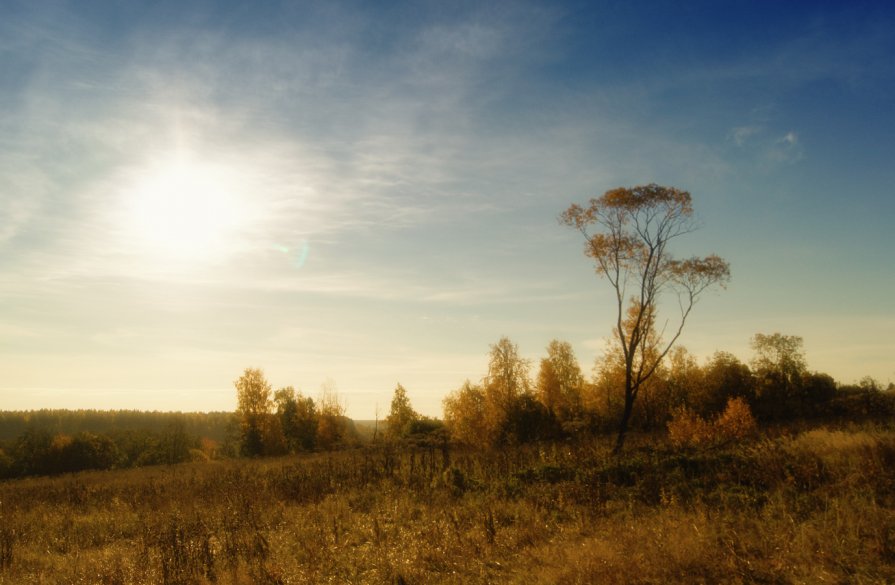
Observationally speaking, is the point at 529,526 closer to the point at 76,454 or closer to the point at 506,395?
the point at 506,395

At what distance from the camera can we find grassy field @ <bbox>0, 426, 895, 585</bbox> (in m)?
6.71

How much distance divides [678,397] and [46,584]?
44.1m

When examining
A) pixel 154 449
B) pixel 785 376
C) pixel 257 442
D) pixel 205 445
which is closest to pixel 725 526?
pixel 785 376

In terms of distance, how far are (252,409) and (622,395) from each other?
4125 cm

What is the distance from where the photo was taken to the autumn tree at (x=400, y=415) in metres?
56.5

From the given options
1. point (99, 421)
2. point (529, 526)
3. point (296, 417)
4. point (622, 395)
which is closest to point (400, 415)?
point (296, 417)

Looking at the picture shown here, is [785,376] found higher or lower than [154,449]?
higher

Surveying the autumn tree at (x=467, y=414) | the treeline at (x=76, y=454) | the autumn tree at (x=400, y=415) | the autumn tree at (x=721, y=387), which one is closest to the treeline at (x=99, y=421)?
the treeline at (x=76, y=454)

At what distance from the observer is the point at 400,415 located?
59.9 meters

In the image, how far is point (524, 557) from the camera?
759 cm

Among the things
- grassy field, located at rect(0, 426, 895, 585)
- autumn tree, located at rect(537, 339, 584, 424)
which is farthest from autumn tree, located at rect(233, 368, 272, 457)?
grassy field, located at rect(0, 426, 895, 585)

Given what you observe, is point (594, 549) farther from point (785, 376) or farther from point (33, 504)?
point (785, 376)

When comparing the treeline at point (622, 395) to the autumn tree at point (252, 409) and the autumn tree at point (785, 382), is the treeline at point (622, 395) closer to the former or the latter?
the autumn tree at point (785, 382)

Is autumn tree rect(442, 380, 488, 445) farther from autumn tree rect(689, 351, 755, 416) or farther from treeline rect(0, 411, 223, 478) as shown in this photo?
treeline rect(0, 411, 223, 478)
